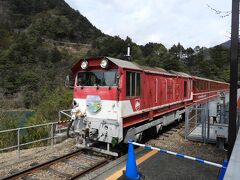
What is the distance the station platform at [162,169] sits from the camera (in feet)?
22.4

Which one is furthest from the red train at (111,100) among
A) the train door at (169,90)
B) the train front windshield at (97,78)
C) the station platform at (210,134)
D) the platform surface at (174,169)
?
the train door at (169,90)

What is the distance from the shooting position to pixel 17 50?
8394cm

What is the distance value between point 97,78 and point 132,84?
124 cm

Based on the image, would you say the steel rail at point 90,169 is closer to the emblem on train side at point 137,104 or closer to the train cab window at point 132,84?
the emblem on train side at point 137,104

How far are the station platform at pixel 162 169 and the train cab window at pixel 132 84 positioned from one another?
2.16 m

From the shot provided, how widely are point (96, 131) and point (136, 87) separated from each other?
6.96ft

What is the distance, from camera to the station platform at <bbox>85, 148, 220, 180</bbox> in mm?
6812

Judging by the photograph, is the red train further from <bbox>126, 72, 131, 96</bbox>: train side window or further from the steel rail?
the steel rail

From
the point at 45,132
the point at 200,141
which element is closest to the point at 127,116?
the point at 200,141

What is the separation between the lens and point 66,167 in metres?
7.87

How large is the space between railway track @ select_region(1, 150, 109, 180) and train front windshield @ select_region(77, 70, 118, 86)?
2494 mm

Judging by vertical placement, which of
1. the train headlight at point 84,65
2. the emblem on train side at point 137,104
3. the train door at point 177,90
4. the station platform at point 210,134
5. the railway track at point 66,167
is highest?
the train headlight at point 84,65

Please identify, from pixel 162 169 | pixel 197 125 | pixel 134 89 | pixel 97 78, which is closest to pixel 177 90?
pixel 197 125

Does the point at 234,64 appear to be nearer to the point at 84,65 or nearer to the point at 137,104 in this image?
the point at 137,104
